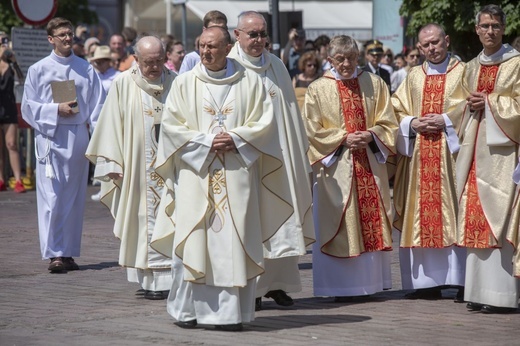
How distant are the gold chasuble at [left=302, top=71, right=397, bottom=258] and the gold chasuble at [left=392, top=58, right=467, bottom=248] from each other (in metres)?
0.21

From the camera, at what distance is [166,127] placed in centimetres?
860

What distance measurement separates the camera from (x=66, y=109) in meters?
11.9

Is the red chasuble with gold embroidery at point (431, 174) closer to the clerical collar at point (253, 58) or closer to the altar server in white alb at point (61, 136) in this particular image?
the clerical collar at point (253, 58)

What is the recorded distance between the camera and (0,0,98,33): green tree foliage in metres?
34.9

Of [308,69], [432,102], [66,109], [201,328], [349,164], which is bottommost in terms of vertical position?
[201,328]

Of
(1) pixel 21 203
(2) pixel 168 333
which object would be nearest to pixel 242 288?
(2) pixel 168 333

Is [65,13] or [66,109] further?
[65,13]

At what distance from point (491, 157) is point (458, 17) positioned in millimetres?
8377

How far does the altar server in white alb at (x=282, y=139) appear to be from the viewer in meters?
9.48

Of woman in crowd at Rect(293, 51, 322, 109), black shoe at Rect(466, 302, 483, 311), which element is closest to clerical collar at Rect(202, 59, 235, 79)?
black shoe at Rect(466, 302, 483, 311)

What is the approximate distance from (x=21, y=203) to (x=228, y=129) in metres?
9.84

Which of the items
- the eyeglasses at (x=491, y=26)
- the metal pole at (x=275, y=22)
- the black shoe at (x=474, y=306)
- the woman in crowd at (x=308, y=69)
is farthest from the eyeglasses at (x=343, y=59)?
the metal pole at (x=275, y=22)

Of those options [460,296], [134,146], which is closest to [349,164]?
[460,296]

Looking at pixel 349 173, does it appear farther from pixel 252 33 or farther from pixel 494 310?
pixel 494 310
